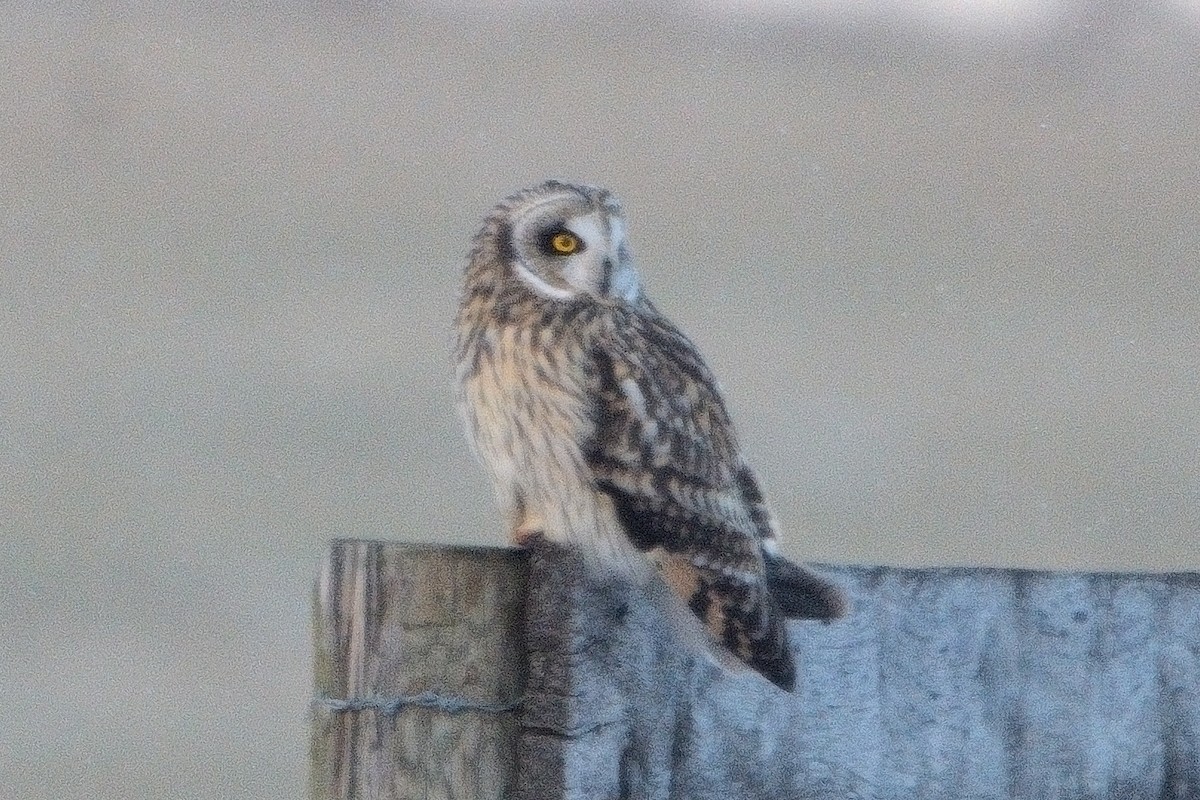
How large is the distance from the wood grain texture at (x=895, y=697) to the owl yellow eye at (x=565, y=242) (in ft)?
3.26

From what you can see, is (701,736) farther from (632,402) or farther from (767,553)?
(632,402)

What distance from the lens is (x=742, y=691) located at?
2.28 metres

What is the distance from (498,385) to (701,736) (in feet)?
3.53

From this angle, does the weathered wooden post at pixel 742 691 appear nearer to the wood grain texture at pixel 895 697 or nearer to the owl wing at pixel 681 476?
the wood grain texture at pixel 895 697

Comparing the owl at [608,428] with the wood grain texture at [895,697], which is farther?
the owl at [608,428]

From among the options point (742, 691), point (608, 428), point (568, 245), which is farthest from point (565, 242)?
point (742, 691)

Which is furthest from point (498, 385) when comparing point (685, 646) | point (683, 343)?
point (685, 646)

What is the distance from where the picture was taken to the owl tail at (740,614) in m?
2.30

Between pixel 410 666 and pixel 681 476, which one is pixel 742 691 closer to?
pixel 410 666

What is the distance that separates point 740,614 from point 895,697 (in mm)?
244

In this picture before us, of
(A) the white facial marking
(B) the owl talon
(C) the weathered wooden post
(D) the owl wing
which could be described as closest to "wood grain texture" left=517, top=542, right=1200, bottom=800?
(C) the weathered wooden post

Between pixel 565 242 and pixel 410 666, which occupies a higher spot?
pixel 565 242

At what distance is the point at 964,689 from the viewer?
237 centimetres

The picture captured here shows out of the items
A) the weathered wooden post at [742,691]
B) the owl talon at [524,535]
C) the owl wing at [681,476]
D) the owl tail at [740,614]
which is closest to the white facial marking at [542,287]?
the owl wing at [681,476]
